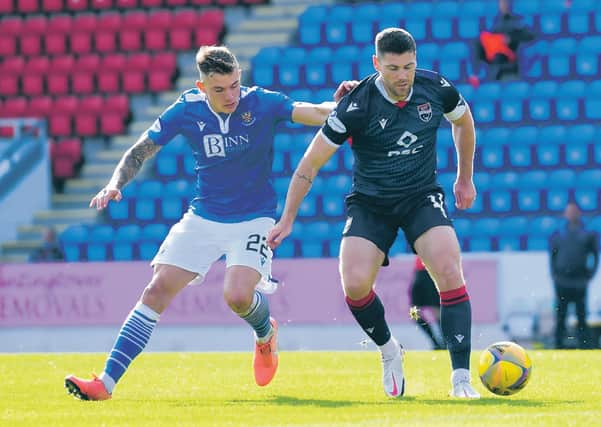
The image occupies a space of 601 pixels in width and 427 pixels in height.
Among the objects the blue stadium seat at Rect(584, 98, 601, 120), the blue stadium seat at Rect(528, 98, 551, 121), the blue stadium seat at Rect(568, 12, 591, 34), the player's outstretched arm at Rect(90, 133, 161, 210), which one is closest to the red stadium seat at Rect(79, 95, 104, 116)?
the blue stadium seat at Rect(528, 98, 551, 121)

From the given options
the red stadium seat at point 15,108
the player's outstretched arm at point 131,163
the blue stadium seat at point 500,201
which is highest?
the player's outstretched arm at point 131,163

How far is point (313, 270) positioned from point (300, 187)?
26.8ft

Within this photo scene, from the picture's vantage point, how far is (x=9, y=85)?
22.5 metres

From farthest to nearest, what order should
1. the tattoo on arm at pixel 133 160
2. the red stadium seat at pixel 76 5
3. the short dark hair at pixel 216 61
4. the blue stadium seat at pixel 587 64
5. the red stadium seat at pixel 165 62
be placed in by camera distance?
the red stadium seat at pixel 76 5
the red stadium seat at pixel 165 62
the blue stadium seat at pixel 587 64
the tattoo on arm at pixel 133 160
the short dark hair at pixel 216 61

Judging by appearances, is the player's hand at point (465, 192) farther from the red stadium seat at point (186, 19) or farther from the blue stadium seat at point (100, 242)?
the red stadium seat at point (186, 19)

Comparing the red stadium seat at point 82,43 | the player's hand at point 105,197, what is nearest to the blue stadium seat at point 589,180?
the red stadium seat at point 82,43

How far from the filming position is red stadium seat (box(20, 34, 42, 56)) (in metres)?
23.1

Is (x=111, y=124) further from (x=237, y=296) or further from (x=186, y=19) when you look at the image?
(x=237, y=296)

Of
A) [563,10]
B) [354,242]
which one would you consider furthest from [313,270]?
[354,242]

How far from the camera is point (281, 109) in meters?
8.17

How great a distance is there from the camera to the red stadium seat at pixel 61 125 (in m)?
21.6

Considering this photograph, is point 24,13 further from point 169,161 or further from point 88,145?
point 169,161

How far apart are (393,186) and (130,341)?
68.1 inches

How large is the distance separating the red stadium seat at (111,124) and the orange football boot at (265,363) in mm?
13186
